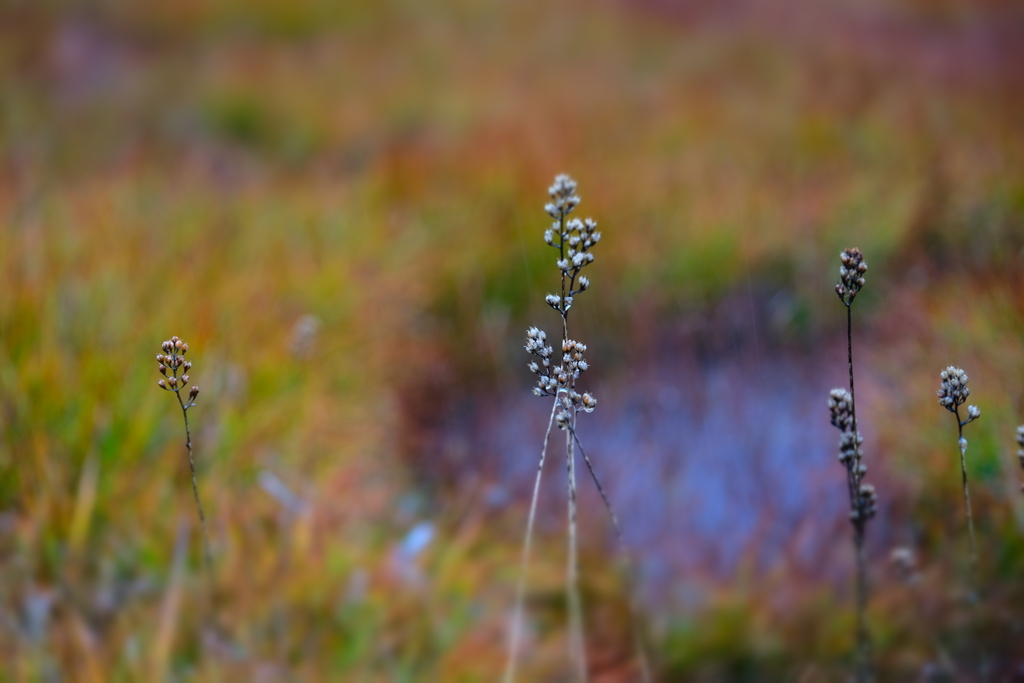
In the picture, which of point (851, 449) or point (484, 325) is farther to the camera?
point (484, 325)

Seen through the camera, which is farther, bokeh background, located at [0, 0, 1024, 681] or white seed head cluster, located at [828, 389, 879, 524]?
bokeh background, located at [0, 0, 1024, 681]

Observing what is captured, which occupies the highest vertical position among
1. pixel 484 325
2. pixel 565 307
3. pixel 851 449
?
pixel 484 325

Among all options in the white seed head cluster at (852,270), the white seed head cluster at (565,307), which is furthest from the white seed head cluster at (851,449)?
the white seed head cluster at (565,307)

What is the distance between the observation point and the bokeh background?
4.79ft

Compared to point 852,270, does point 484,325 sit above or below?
above

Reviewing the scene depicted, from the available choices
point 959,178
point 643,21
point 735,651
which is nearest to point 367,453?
point 735,651

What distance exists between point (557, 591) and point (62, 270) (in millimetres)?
1562

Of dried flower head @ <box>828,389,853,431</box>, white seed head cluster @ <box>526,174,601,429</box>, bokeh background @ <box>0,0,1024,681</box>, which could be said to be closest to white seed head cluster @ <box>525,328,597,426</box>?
white seed head cluster @ <box>526,174,601,429</box>

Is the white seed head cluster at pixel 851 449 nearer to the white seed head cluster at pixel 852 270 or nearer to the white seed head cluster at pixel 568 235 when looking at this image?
the white seed head cluster at pixel 852 270

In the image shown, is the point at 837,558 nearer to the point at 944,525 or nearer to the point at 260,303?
the point at 944,525

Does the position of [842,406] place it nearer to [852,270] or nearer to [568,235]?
[852,270]

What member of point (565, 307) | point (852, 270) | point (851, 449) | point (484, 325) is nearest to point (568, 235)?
point (565, 307)

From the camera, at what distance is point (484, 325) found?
105 inches

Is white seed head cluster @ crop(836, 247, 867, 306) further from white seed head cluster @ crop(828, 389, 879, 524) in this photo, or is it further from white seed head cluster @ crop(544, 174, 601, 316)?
white seed head cluster @ crop(544, 174, 601, 316)
